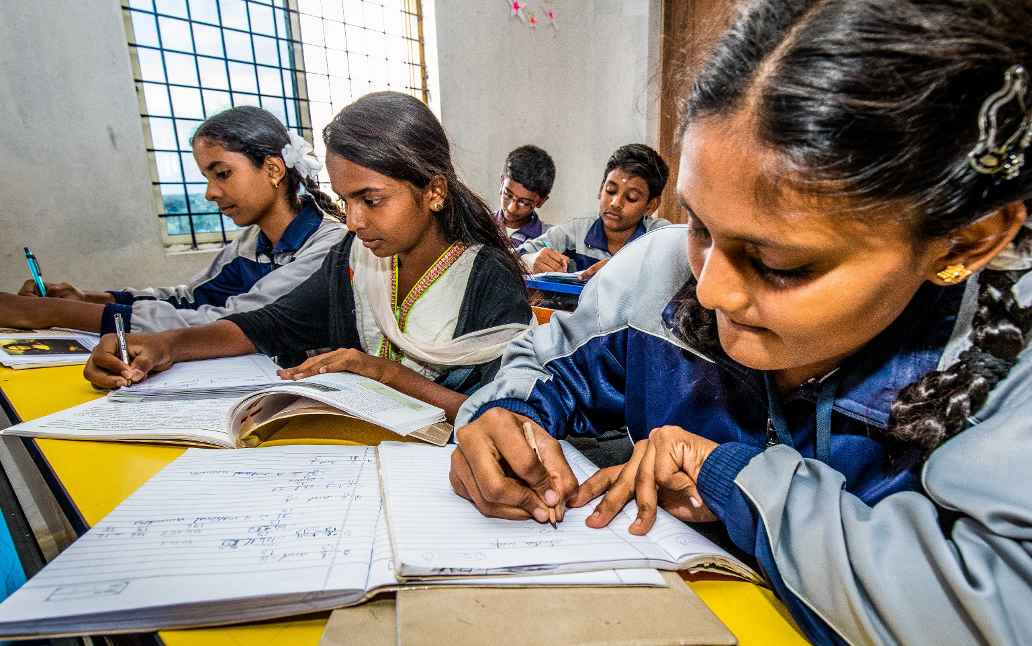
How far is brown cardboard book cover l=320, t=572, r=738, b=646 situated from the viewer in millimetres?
368

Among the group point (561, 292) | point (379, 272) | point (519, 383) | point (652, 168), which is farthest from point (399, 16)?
point (519, 383)

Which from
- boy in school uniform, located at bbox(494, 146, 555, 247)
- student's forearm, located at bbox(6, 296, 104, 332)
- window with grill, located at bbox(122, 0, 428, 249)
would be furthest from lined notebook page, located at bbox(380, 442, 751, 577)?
boy in school uniform, located at bbox(494, 146, 555, 247)

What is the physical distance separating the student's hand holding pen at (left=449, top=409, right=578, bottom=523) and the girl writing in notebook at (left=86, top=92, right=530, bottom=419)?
17.8 inches

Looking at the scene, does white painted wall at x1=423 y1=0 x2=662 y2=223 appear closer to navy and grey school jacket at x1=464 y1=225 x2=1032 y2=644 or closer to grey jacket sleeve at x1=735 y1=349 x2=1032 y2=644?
navy and grey school jacket at x1=464 y1=225 x2=1032 y2=644

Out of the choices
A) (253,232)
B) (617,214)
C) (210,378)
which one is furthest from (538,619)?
(617,214)

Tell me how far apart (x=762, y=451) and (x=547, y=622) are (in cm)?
27

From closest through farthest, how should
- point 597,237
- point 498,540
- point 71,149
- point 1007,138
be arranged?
point 1007,138
point 498,540
point 71,149
point 597,237

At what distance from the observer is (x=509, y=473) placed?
58cm

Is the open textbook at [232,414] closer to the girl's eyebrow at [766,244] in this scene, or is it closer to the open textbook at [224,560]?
the open textbook at [224,560]

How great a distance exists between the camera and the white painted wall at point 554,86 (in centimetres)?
401

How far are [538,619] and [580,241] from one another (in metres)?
3.00

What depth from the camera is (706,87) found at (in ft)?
→ 1.50

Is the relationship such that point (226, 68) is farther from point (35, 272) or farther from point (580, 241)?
point (580, 241)

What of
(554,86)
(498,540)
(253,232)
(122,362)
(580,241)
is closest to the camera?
(498,540)
